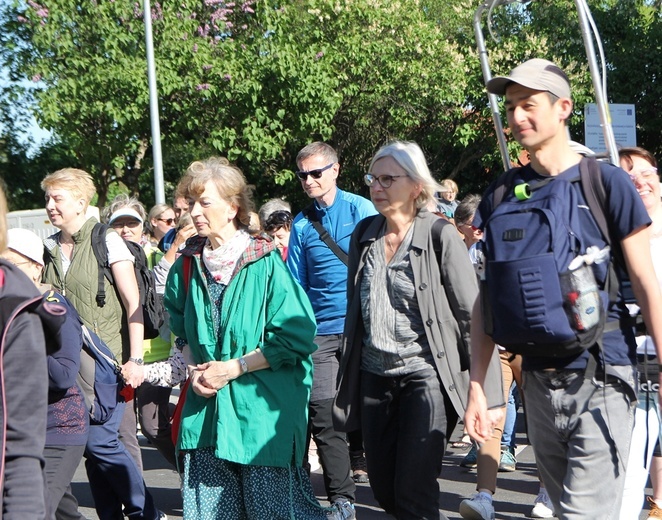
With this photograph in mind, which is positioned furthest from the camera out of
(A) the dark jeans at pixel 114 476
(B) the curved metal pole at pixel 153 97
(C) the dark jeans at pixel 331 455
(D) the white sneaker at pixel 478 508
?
(B) the curved metal pole at pixel 153 97

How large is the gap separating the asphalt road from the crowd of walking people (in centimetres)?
31

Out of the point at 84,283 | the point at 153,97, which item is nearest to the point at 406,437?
the point at 84,283

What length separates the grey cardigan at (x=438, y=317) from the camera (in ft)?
13.9

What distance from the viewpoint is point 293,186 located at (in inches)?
1052

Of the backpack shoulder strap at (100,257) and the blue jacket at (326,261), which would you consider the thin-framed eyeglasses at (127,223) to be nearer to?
the blue jacket at (326,261)

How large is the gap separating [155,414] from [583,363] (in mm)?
3434

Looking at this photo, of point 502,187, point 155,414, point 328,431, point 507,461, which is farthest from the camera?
point 507,461

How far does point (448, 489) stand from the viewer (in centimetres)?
675

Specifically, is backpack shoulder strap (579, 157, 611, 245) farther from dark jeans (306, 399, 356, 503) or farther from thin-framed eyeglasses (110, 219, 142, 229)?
thin-framed eyeglasses (110, 219, 142, 229)

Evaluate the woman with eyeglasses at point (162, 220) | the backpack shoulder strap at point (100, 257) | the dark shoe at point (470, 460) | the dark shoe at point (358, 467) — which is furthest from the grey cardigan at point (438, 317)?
the woman with eyeglasses at point (162, 220)

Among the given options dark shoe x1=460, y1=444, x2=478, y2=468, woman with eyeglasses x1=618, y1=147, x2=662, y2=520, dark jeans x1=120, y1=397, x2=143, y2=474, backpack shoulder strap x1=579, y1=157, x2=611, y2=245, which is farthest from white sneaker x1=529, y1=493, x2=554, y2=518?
backpack shoulder strap x1=579, y1=157, x2=611, y2=245

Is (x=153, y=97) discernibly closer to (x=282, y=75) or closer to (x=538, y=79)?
(x=282, y=75)

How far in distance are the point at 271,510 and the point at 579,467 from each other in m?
1.52

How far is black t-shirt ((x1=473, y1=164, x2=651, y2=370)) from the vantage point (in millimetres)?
→ 3238
